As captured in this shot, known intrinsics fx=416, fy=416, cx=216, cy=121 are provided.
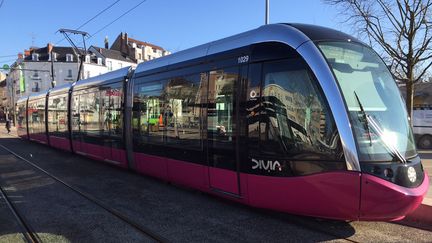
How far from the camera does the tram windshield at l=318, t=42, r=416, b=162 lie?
17.5ft

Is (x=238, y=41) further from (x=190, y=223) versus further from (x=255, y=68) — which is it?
(x=190, y=223)

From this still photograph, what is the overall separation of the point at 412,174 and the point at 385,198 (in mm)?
565

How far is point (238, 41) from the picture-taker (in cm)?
698

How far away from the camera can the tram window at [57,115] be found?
16.9 m

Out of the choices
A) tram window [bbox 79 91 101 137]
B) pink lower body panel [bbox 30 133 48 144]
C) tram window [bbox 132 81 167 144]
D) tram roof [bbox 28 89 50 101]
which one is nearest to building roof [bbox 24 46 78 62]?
tram roof [bbox 28 89 50 101]

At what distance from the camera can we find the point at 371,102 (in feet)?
18.4

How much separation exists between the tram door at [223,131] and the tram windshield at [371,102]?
70.0 inches

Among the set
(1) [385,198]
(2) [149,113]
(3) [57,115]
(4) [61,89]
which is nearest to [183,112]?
(2) [149,113]

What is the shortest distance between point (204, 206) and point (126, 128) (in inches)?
172

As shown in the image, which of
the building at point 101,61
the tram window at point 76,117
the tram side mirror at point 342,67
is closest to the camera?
the tram side mirror at point 342,67

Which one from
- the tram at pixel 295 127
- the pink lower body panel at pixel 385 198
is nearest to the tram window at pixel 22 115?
the tram at pixel 295 127

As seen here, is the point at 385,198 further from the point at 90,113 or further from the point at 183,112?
the point at 90,113

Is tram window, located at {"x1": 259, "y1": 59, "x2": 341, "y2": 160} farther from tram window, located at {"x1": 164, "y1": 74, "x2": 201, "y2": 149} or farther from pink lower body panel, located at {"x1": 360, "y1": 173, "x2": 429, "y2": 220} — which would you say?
tram window, located at {"x1": 164, "y1": 74, "x2": 201, "y2": 149}

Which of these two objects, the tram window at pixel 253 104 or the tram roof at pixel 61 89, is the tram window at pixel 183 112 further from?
the tram roof at pixel 61 89
